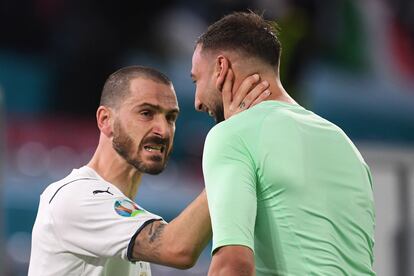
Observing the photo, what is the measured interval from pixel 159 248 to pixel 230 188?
810 millimetres

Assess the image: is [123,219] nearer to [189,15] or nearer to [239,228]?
[239,228]

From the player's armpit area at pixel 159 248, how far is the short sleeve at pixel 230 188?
25.2 inches

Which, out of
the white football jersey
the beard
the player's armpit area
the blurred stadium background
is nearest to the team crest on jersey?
the white football jersey

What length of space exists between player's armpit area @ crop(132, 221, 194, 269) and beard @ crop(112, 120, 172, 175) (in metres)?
0.49

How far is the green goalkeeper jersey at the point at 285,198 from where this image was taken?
10.9ft

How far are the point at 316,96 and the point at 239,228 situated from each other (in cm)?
936

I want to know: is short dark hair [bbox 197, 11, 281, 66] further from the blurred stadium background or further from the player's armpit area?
the blurred stadium background

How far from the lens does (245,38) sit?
372cm

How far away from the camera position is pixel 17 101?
1109cm

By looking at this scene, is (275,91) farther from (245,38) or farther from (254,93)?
(245,38)

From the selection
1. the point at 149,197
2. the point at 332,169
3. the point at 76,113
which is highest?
the point at 332,169

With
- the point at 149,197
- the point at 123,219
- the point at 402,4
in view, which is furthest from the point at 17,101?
the point at 123,219

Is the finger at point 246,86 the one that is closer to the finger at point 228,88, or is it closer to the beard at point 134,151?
the finger at point 228,88

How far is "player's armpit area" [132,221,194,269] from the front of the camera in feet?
13.1
